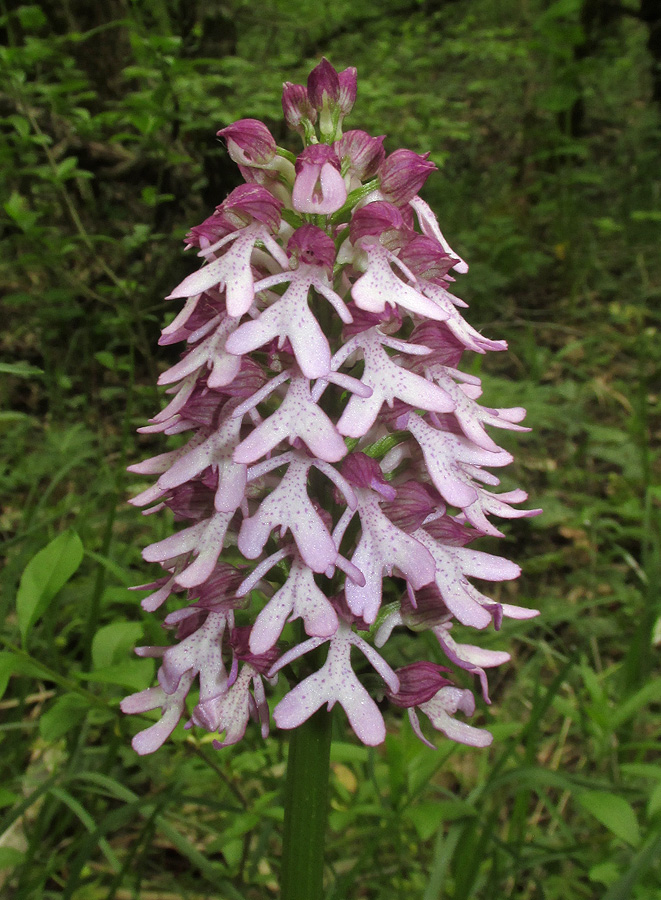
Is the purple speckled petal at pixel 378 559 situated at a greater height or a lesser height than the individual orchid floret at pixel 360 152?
lesser

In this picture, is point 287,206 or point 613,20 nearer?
point 287,206

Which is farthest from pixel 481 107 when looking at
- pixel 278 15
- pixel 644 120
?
pixel 278 15

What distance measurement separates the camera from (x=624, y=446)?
3.20m

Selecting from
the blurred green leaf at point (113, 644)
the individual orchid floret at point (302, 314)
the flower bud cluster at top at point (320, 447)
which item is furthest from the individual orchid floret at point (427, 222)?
the blurred green leaf at point (113, 644)

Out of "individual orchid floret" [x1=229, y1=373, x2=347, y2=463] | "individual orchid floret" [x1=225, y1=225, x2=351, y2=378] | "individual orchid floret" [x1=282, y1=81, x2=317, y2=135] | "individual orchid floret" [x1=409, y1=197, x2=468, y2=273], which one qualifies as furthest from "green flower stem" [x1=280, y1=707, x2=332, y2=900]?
"individual orchid floret" [x1=282, y1=81, x2=317, y2=135]

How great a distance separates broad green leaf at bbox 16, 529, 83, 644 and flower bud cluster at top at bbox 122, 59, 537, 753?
27 centimetres

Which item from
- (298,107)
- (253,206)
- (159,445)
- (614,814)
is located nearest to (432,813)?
(614,814)

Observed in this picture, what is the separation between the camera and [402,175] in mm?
1119

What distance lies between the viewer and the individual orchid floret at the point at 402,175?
1110 mm

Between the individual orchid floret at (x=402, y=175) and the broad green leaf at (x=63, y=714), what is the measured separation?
3.38ft

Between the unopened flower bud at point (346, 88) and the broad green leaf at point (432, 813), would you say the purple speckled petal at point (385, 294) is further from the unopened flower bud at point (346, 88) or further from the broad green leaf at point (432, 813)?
the broad green leaf at point (432, 813)

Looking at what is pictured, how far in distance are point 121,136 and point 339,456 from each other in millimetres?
2536

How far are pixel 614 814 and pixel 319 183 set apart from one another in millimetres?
1198

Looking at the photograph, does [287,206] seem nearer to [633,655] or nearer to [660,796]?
[660,796]
